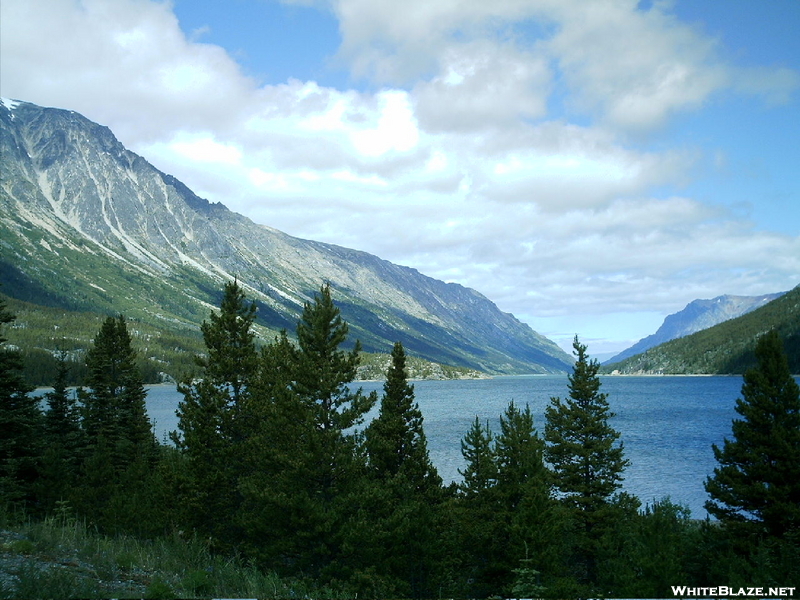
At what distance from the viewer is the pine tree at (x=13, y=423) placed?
34.9 meters

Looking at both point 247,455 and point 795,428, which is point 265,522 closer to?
point 247,455

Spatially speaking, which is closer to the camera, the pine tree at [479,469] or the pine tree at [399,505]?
the pine tree at [399,505]

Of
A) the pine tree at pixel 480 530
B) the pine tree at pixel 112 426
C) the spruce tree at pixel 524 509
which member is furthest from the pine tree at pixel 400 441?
the pine tree at pixel 112 426

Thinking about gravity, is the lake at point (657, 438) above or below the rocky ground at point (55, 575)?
below

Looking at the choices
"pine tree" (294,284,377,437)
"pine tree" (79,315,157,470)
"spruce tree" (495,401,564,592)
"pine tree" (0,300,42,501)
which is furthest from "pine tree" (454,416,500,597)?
"pine tree" (79,315,157,470)

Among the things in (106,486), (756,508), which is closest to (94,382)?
(106,486)

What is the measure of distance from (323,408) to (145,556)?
37.0 ft

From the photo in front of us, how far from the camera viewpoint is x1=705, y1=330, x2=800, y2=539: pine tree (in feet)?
94.5

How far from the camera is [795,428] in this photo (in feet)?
96.6

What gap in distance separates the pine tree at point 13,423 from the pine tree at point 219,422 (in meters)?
10.7

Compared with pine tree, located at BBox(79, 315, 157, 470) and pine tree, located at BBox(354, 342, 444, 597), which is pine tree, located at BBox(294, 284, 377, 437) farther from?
pine tree, located at BBox(79, 315, 157, 470)

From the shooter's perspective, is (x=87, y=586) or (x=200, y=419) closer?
(x=87, y=586)

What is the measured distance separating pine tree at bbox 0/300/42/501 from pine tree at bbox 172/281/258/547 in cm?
1070

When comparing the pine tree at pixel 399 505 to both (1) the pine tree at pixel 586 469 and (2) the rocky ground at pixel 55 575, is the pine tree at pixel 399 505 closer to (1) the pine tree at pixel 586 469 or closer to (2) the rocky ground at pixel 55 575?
(1) the pine tree at pixel 586 469
